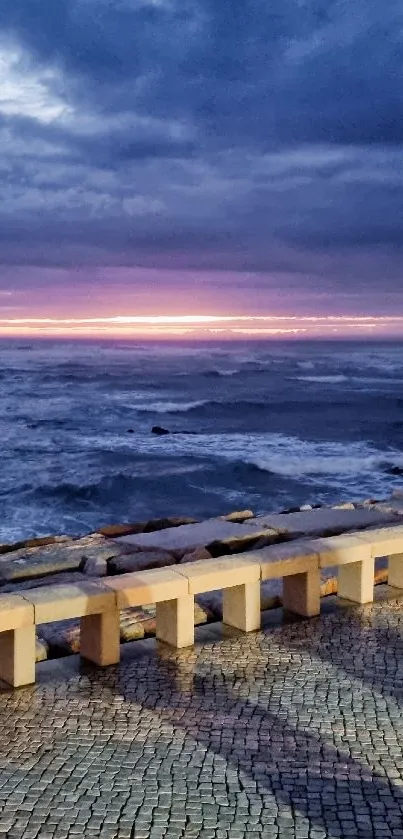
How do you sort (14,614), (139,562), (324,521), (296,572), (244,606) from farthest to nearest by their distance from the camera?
(324,521)
(139,562)
(296,572)
(244,606)
(14,614)

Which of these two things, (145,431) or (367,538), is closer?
(367,538)

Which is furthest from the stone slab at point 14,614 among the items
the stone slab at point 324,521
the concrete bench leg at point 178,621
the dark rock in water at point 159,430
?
the dark rock in water at point 159,430

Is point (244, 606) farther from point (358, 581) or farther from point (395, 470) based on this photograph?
point (395, 470)

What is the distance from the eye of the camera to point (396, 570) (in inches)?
280

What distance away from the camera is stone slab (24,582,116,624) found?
518cm

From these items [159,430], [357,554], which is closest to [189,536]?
[357,554]

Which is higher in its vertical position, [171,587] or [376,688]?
[171,587]

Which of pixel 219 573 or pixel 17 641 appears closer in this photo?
pixel 17 641

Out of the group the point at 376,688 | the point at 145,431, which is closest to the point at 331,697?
the point at 376,688

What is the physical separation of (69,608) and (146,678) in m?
0.59

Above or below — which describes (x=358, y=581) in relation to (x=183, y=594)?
below

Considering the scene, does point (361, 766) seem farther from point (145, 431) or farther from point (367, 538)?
point (145, 431)

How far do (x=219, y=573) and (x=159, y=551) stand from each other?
2.08 meters

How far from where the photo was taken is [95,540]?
896cm
